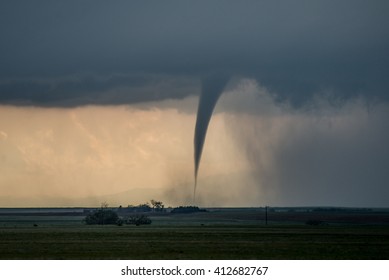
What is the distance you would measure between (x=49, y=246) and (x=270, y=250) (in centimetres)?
1774

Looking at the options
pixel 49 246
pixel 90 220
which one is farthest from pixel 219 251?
pixel 90 220

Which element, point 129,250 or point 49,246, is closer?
point 129,250

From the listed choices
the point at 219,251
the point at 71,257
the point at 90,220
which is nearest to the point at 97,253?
the point at 71,257

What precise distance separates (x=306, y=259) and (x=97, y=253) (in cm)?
1444

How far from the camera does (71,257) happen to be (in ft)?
167
